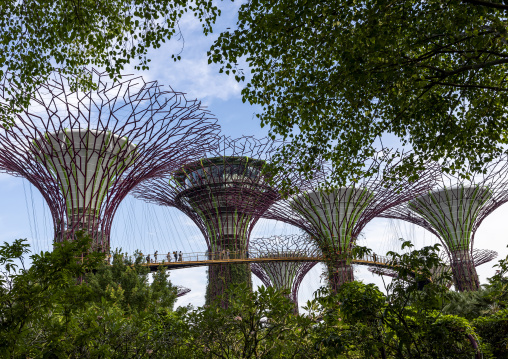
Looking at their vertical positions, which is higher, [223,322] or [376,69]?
[376,69]

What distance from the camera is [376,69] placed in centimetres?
618

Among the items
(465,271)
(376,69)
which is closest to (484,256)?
(465,271)

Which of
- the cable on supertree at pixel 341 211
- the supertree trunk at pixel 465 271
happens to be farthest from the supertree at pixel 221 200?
the supertree trunk at pixel 465 271

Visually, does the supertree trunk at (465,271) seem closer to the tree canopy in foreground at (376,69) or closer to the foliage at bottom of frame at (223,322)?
the tree canopy in foreground at (376,69)

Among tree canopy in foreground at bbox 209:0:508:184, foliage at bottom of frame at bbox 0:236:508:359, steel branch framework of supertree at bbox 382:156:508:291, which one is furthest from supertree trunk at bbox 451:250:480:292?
foliage at bottom of frame at bbox 0:236:508:359

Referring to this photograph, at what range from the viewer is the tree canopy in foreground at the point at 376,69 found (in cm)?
592

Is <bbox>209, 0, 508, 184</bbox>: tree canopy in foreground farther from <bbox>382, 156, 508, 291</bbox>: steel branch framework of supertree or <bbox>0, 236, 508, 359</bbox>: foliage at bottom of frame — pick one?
<bbox>382, 156, 508, 291</bbox>: steel branch framework of supertree

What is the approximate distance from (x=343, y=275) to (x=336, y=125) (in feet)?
74.9

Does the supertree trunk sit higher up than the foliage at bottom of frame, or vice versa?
the supertree trunk

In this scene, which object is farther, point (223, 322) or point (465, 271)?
point (465, 271)

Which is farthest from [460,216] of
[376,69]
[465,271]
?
[376,69]

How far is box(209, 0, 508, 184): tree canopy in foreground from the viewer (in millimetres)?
5922

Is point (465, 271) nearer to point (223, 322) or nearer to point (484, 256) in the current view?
point (484, 256)

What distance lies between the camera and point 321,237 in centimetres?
3058
